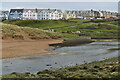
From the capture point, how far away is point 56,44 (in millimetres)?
58438

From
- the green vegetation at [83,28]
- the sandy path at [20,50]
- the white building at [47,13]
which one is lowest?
the sandy path at [20,50]

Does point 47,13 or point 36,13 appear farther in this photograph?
point 47,13

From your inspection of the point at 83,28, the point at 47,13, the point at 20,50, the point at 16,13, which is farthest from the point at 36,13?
the point at 20,50

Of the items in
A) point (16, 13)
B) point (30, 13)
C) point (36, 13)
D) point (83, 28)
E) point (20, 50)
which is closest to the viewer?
point (20, 50)

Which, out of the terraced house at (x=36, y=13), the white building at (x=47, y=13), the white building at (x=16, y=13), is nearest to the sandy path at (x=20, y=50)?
the terraced house at (x=36, y=13)

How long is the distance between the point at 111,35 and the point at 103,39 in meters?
8.14

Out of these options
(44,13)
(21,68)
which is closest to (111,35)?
(21,68)

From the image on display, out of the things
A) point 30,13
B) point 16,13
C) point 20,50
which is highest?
point 16,13

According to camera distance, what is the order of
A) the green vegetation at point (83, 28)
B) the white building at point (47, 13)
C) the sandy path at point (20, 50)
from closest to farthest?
1. the sandy path at point (20, 50)
2. the green vegetation at point (83, 28)
3. the white building at point (47, 13)

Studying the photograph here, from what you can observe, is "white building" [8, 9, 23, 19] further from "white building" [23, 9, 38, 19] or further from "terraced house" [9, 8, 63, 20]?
"white building" [23, 9, 38, 19]

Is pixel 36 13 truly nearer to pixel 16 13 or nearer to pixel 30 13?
pixel 30 13

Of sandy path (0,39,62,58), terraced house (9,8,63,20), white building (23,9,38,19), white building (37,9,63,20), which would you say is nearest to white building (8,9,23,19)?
terraced house (9,8,63,20)

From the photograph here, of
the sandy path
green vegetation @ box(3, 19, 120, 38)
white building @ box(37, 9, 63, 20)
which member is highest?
white building @ box(37, 9, 63, 20)

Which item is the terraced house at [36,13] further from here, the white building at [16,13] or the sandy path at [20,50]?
the sandy path at [20,50]
